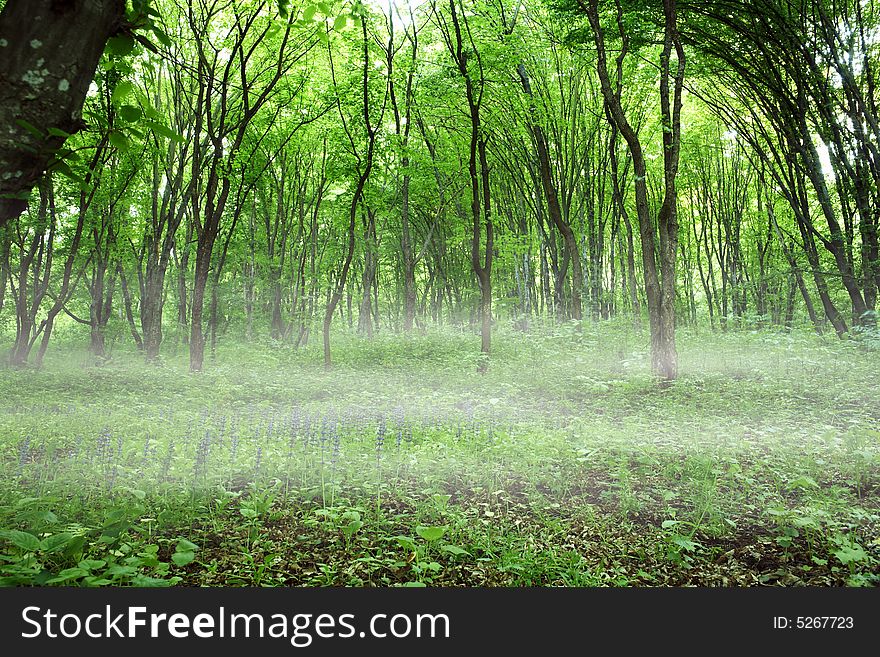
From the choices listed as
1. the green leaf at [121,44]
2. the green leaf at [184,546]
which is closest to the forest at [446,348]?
the green leaf at [121,44]

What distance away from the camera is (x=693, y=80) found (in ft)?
53.4

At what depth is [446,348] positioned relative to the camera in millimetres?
14625

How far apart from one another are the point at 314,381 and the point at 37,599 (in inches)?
367

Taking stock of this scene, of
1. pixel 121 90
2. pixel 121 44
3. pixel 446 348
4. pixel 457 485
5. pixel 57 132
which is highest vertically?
pixel 121 44

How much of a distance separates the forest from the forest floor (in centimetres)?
3

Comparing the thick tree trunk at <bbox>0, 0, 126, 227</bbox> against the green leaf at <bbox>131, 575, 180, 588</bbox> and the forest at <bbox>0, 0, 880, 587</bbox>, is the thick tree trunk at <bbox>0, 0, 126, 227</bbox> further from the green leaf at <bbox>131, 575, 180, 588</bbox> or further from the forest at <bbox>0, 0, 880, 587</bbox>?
the green leaf at <bbox>131, 575, 180, 588</bbox>

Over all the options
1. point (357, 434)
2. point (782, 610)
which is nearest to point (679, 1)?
point (357, 434)

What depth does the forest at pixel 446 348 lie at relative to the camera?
9.52ft

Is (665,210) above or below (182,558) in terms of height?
above

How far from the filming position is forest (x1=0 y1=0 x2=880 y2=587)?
9.52ft

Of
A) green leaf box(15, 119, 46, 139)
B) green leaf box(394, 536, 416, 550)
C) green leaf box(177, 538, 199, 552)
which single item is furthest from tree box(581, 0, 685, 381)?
green leaf box(15, 119, 46, 139)

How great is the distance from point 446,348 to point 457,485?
1018 centimetres

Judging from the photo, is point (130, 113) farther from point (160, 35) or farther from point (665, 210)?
point (665, 210)

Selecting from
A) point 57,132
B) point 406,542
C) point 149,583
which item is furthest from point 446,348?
point 57,132
